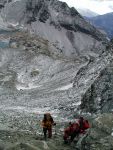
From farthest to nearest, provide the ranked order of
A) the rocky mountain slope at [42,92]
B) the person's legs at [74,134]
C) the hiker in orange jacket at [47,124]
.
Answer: the rocky mountain slope at [42,92]
the hiker in orange jacket at [47,124]
the person's legs at [74,134]

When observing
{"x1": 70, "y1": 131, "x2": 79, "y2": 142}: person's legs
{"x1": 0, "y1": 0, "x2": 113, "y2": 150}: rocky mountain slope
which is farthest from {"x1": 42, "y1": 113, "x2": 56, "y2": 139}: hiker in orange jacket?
{"x1": 70, "y1": 131, "x2": 79, "y2": 142}: person's legs

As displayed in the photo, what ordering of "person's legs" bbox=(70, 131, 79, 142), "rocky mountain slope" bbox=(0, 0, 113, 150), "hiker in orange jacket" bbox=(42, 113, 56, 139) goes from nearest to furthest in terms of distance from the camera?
"person's legs" bbox=(70, 131, 79, 142) < "hiker in orange jacket" bbox=(42, 113, 56, 139) < "rocky mountain slope" bbox=(0, 0, 113, 150)

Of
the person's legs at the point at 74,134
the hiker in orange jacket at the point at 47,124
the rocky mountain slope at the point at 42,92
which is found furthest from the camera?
the rocky mountain slope at the point at 42,92

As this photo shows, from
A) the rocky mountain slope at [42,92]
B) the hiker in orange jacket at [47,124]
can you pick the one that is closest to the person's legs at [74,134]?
the rocky mountain slope at [42,92]

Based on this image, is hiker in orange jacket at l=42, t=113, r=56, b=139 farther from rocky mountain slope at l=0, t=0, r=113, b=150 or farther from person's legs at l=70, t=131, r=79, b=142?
person's legs at l=70, t=131, r=79, b=142

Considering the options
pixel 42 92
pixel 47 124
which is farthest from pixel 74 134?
pixel 42 92

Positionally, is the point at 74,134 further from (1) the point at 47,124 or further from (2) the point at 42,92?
(2) the point at 42,92

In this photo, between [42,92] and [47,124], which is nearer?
[47,124]

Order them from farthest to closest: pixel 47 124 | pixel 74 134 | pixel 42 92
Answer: pixel 42 92 < pixel 47 124 < pixel 74 134

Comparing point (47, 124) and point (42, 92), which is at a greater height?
point (47, 124)

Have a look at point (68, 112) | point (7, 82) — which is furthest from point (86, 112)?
point (7, 82)

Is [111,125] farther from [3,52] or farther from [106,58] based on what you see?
[3,52]

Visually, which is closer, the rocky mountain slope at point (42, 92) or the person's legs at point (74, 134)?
the person's legs at point (74, 134)

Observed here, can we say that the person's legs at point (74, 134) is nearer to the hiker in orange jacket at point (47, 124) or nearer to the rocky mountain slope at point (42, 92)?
the rocky mountain slope at point (42, 92)
